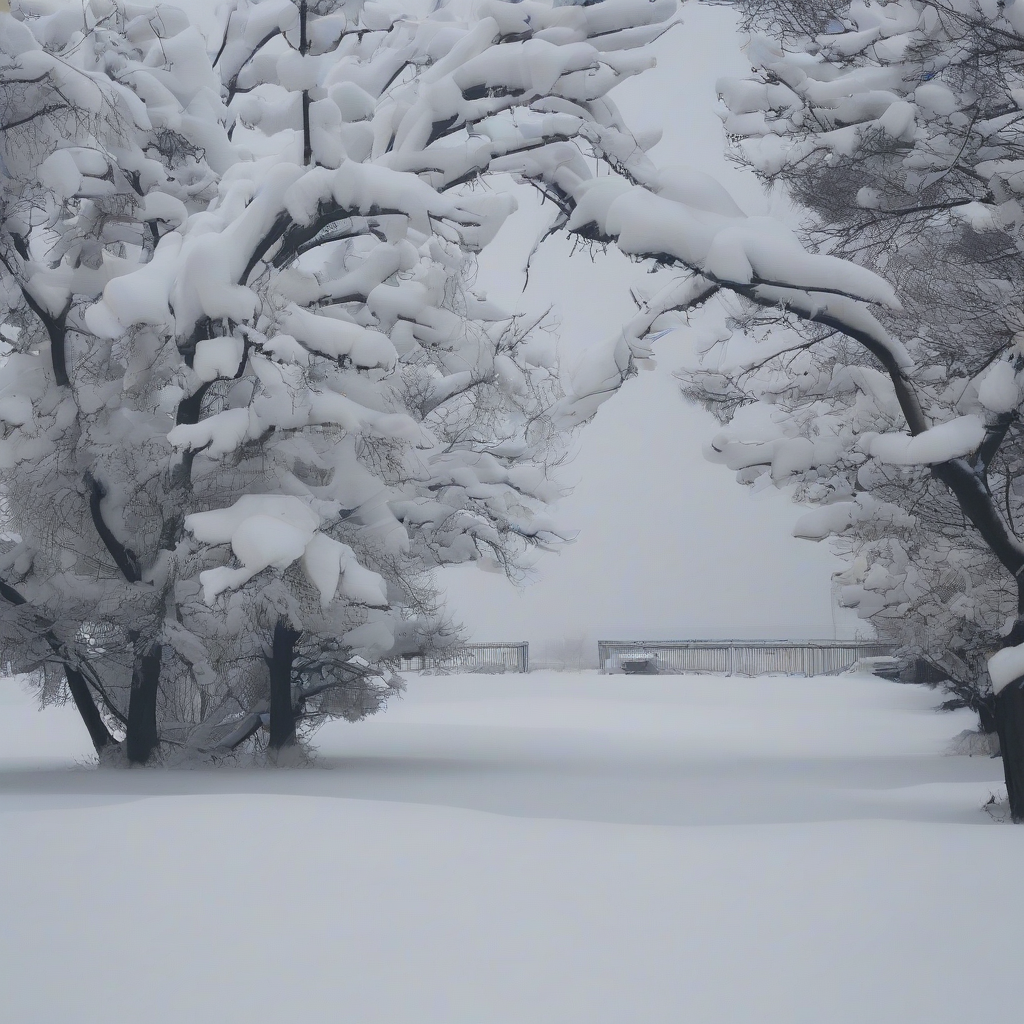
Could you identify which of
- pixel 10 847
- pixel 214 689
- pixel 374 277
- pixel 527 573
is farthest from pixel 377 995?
pixel 527 573

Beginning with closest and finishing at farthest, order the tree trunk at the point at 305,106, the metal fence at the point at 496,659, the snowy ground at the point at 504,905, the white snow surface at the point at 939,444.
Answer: the snowy ground at the point at 504,905, the white snow surface at the point at 939,444, the tree trunk at the point at 305,106, the metal fence at the point at 496,659

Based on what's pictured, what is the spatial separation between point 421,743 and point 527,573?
2828mm

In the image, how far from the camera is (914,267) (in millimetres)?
11195

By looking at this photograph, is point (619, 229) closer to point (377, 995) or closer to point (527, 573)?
point (377, 995)

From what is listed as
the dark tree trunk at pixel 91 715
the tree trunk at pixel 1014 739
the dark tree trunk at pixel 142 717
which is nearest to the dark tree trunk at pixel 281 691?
the dark tree trunk at pixel 142 717

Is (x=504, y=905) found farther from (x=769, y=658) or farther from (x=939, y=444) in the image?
(x=769, y=658)

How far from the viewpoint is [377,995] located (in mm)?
4320

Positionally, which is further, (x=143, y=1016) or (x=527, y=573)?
(x=527, y=573)

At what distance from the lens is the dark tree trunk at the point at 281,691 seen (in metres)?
13.1

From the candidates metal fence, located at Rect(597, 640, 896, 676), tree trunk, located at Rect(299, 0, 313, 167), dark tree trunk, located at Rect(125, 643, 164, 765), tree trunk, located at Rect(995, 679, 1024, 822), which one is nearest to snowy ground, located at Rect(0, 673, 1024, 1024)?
tree trunk, located at Rect(995, 679, 1024, 822)

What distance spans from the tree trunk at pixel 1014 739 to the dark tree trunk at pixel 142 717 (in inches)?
312

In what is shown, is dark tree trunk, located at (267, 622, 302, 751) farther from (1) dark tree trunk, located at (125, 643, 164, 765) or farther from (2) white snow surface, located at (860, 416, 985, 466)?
(2) white snow surface, located at (860, 416, 985, 466)

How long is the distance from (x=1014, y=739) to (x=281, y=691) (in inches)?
313

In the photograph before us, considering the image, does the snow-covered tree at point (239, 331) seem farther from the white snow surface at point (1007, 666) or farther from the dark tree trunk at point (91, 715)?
the white snow surface at point (1007, 666)
